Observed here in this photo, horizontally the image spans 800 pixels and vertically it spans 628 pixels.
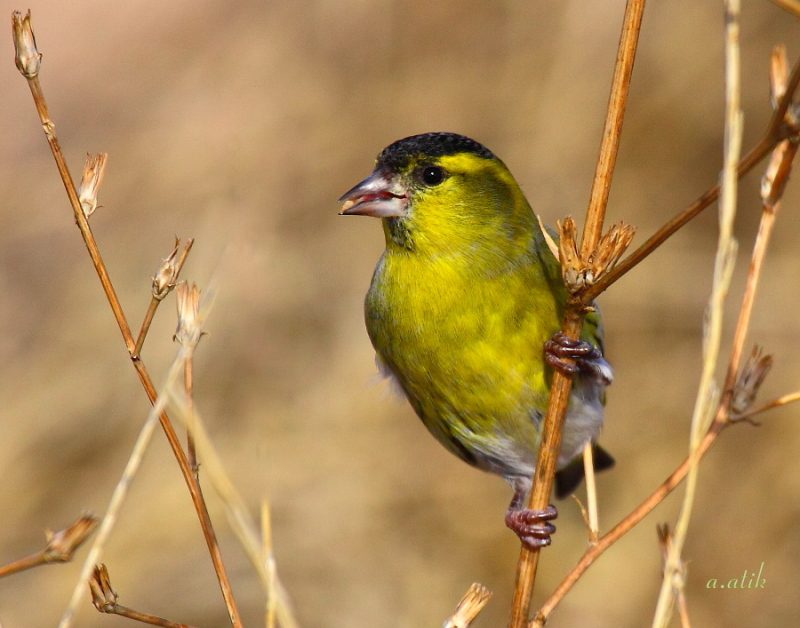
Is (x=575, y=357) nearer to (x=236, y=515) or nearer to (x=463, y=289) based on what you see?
(x=463, y=289)

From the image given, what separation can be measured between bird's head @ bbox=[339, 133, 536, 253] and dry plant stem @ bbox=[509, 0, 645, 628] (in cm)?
97

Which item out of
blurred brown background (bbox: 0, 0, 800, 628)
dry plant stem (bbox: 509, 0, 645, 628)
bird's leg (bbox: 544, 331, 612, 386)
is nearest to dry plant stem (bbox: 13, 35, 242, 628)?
dry plant stem (bbox: 509, 0, 645, 628)

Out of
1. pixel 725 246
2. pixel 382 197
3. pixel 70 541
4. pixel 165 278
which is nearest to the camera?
pixel 70 541

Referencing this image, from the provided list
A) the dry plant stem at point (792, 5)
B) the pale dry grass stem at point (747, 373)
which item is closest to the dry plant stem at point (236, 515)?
the pale dry grass stem at point (747, 373)

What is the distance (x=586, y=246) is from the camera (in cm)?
231

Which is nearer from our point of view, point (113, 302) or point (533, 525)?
point (113, 302)

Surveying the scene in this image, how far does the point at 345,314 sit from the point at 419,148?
344 cm

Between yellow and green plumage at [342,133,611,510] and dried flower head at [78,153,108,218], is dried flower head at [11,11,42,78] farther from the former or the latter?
yellow and green plumage at [342,133,611,510]

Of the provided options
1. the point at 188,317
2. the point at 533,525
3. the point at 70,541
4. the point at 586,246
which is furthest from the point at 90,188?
the point at 533,525

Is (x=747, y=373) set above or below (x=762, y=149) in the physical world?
below

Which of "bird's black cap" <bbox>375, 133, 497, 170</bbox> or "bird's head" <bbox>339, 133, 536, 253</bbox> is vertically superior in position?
"bird's black cap" <bbox>375, 133, 497, 170</bbox>

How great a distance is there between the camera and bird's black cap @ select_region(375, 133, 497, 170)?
3453 millimetres

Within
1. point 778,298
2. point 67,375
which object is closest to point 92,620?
point 67,375

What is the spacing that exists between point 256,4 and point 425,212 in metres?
4.97
